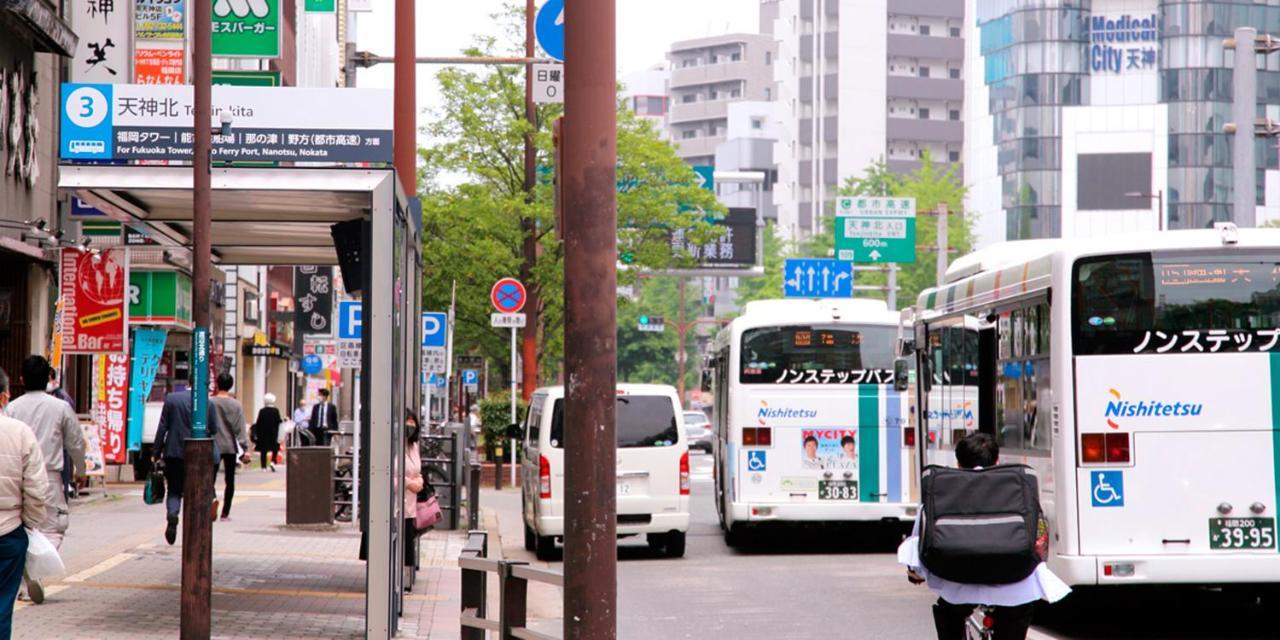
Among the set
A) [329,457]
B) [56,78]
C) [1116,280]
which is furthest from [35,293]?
[1116,280]

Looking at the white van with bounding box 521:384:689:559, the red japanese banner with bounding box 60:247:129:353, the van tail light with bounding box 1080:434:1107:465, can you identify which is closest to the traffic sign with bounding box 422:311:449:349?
the red japanese banner with bounding box 60:247:129:353

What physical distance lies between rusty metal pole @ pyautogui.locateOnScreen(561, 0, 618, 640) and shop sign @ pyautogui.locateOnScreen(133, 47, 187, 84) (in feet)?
75.1

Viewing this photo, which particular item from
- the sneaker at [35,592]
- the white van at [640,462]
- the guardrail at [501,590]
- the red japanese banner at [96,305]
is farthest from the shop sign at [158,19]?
the guardrail at [501,590]

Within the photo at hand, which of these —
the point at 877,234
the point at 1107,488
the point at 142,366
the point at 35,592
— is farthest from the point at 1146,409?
the point at 877,234

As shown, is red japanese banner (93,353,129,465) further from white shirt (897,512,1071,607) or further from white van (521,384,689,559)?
white shirt (897,512,1071,607)

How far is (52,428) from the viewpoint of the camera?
13.1 meters

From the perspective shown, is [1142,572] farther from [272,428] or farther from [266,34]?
[272,428]

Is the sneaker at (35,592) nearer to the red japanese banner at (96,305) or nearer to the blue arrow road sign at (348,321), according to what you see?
the blue arrow road sign at (348,321)

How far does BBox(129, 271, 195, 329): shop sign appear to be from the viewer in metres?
33.5

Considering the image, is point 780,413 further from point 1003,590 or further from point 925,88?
point 925,88

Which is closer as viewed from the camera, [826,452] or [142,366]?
[826,452]

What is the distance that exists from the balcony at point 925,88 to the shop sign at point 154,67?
322 feet

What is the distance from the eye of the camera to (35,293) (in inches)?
1120

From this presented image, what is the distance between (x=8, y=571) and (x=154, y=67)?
68.4 ft
